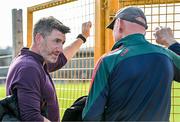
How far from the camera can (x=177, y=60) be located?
3.30 m

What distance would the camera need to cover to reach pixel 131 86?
295 centimetres

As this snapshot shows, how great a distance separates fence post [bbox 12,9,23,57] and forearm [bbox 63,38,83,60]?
4.69ft

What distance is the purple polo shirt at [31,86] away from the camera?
3.05m

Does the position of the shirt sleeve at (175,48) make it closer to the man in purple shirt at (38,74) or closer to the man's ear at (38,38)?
the man in purple shirt at (38,74)

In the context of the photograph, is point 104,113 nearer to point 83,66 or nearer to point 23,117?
point 23,117

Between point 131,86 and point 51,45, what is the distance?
878 mm

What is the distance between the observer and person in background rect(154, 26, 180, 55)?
3.59m

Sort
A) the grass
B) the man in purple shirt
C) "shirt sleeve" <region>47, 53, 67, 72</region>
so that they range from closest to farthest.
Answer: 1. the man in purple shirt
2. "shirt sleeve" <region>47, 53, 67, 72</region>
3. the grass

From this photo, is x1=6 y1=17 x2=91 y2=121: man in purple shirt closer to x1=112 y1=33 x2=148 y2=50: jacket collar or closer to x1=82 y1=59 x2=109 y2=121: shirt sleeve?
x1=82 y1=59 x2=109 y2=121: shirt sleeve

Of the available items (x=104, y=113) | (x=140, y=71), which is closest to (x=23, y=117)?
(x=104, y=113)

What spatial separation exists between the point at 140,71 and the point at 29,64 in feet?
2.79

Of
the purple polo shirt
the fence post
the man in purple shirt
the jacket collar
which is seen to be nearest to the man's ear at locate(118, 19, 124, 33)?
the jacket collar

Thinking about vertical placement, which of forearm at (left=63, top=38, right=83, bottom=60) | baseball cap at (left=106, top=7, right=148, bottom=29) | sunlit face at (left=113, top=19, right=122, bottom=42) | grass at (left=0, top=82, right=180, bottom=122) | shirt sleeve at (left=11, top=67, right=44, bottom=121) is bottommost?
grass at (left=0, top=82, right=180, bottom=122)

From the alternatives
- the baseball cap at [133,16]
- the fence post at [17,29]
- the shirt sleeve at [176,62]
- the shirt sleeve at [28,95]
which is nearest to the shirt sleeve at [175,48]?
the shirt sleeve at [176,62]
